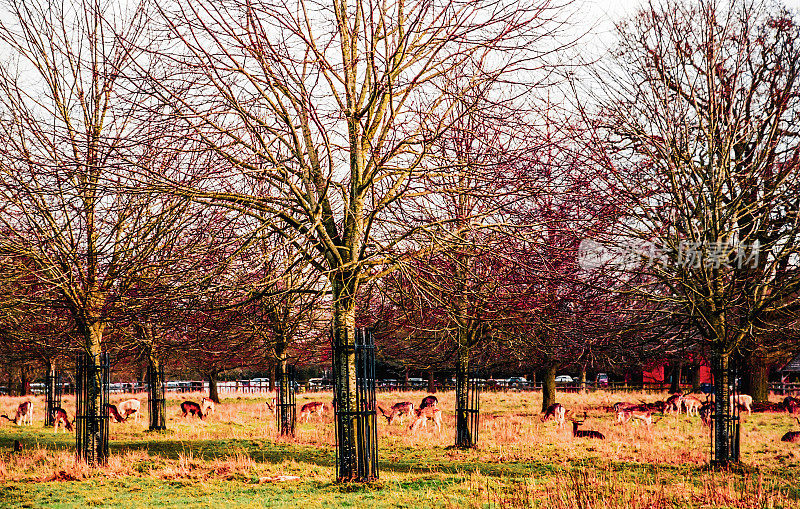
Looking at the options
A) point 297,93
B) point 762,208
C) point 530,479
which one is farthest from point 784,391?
point 297,93

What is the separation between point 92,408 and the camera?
14055mm

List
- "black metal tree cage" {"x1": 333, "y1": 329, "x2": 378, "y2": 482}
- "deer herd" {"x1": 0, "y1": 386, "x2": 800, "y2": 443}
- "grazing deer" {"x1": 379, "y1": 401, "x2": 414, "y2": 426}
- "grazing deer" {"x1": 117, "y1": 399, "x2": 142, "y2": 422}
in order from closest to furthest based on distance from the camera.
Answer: "black metal tree cage" {"x1": 333, "y1": 329, "x2": 378, "y2": 482} → "deer herd" {"x1": 0, "y1": 386, "x2": 800, "y2": 443} → "grazing deer" {"x1": 379, "y1": 401, "x2": 414, "y2": 426} → "grazing deer" {"x1": 117, "y1": 399, "x2": 142, "y2": 422}

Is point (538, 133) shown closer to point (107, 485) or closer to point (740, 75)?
point (740, 75)

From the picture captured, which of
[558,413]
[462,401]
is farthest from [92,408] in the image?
[558,413]

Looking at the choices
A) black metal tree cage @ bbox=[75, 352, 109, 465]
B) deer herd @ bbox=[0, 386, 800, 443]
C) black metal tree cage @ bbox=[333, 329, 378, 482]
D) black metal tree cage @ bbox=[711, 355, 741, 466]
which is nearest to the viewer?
black metal tree cage @ bbox=[333, 329, 378, 482]

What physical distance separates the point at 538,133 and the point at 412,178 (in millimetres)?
2562

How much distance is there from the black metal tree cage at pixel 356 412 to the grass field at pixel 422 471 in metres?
0.34

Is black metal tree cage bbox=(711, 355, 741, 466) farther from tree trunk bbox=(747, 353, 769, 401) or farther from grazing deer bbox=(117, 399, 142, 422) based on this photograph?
grazing deer bbox=(117, 399, 142, 422)

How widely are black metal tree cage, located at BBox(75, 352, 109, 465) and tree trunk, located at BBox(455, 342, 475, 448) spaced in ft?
24.2

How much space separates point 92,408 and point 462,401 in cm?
779

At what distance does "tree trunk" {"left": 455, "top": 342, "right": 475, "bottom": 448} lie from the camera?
16453mm

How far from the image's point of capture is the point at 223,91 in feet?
33.0

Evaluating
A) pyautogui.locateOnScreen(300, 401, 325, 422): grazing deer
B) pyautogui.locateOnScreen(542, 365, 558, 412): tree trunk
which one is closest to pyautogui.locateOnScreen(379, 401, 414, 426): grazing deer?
pyautogui.locateOnScreen(300, 401, 325, 422): grazing deer

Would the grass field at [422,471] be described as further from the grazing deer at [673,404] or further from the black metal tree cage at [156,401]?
the grazing deer at [673,404]
